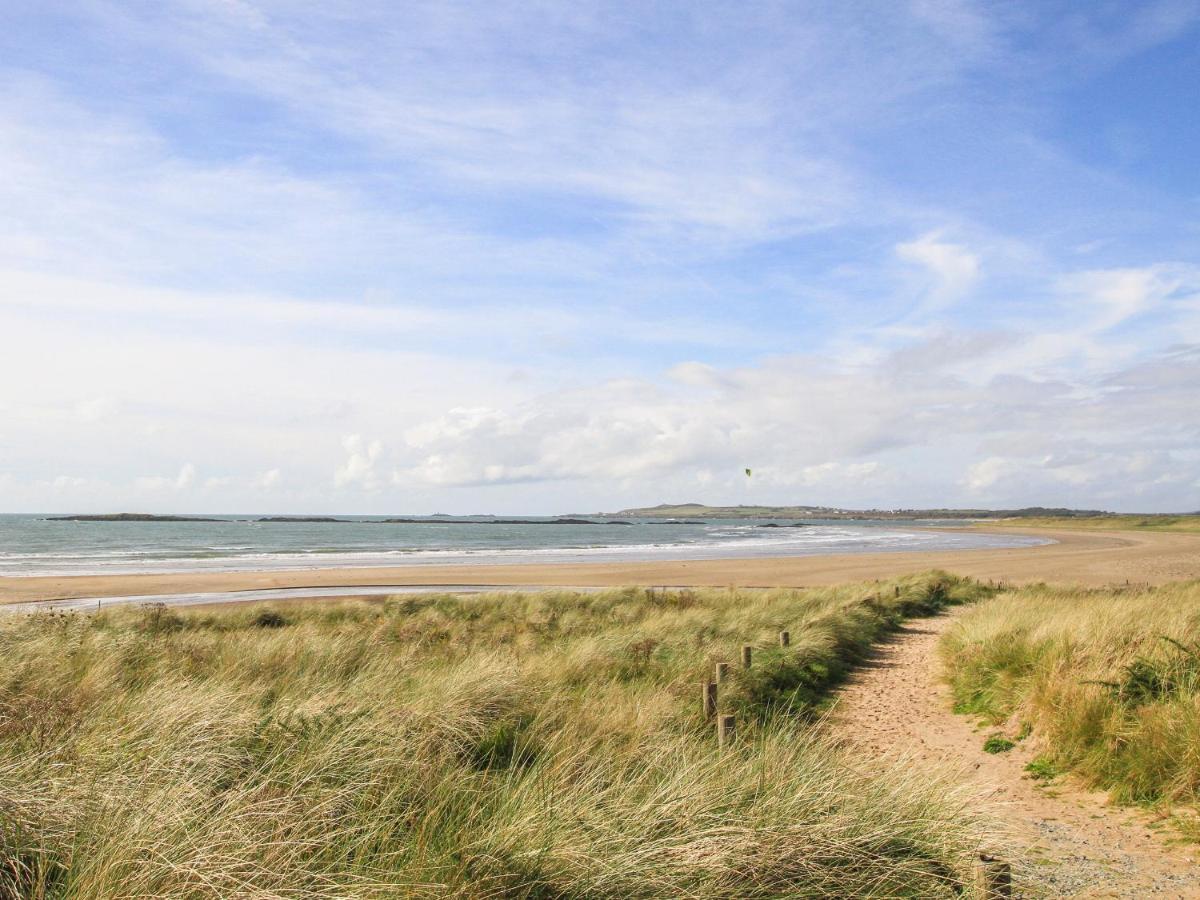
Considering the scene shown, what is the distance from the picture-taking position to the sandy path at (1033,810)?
18.6ft

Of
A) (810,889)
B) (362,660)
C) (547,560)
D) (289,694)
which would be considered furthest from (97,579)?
(810,889)

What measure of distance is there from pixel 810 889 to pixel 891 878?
0.54m

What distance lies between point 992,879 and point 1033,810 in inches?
170

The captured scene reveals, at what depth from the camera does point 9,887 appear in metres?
3.27

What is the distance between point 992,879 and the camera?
3.82 metres

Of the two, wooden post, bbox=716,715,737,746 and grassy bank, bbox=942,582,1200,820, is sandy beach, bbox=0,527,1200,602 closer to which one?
grassy bank, bbox=942,582,1200,820

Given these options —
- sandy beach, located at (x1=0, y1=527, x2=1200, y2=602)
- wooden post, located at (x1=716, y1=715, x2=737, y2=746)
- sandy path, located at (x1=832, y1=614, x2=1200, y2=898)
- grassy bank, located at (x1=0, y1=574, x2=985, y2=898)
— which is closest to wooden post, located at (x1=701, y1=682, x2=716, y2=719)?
grassy bank, located at (x1=0, y1=574, x2=985, y2=898)

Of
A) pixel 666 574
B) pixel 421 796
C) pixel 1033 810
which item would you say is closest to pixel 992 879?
pixel 421 796

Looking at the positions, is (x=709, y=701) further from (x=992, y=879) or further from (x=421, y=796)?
(x=992, y=879)

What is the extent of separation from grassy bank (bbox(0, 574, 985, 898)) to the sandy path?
49.7 inches

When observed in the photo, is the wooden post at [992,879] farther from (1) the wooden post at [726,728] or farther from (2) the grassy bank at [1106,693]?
(2) the grassy bank at [1106,693]

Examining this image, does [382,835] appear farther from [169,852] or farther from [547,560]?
[547,560]

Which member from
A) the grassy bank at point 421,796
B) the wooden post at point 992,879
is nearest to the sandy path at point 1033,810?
the wooden post at point 992,879

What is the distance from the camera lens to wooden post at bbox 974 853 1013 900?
3812mm
